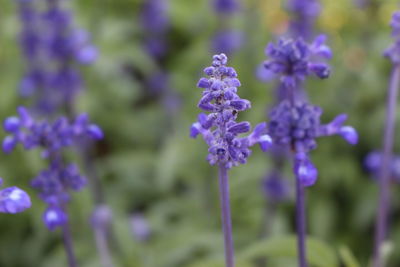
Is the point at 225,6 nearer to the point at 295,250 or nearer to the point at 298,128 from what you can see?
the point at 295,250

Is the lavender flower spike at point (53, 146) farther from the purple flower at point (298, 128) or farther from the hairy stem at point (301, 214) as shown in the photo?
the hairy stem at point (301, 214)

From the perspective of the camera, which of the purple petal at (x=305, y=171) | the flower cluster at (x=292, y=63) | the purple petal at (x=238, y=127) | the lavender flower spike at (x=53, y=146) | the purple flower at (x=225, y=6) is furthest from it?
the purple flower at (x=225, y=6)

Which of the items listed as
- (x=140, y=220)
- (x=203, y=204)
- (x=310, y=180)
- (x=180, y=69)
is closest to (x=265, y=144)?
(x=310, y=180)

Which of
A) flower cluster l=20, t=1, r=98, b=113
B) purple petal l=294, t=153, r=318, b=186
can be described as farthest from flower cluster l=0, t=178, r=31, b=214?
flower cluster l=20, t=1, r=98, b=113

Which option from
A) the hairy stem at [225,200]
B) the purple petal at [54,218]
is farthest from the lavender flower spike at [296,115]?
the purple petal at [54,218]

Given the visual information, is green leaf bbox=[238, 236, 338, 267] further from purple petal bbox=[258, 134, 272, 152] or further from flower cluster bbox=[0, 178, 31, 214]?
flower cluster bbox=[0, 178, 31, 214]

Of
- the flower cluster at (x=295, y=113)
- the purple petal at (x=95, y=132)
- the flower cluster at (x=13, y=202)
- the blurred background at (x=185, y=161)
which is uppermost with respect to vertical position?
the blurred background at (x=185, y=161)

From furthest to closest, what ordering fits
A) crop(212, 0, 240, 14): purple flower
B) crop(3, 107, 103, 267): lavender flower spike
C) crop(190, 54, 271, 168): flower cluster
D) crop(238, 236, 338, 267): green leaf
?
crop(212, 0, 240, 14): purple flower
crop(238, 236, 338, 267): green leaf
crop(3, 107, 103, 267): lavender flower spike
crop(190, 54, 271, 168): flower cluster
